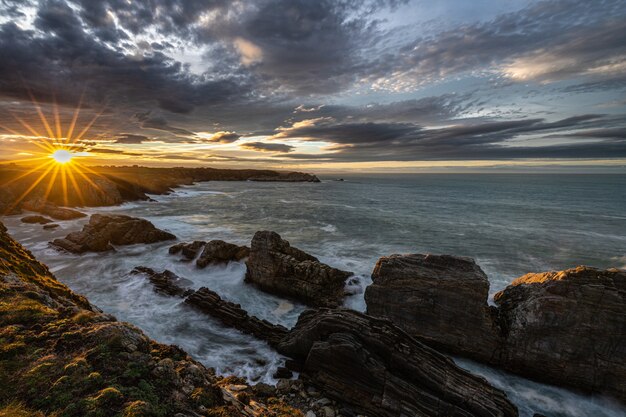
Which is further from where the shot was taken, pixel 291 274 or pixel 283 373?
pixel 291 274

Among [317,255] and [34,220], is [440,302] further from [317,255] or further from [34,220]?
[34,220]

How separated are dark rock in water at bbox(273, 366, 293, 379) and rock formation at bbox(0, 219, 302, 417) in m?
2.78

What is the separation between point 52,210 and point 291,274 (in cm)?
5219

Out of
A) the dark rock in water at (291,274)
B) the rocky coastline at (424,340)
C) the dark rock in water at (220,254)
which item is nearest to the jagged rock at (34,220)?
the dark rock in water at (220,254)

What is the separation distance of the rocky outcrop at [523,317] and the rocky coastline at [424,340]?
5cm

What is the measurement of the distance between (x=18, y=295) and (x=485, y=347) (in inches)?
822

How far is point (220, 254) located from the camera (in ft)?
88.6

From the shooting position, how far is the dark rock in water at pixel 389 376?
1048 cm

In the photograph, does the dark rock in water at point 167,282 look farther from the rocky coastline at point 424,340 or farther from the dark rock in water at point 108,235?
the dark rock in water at point 108,235

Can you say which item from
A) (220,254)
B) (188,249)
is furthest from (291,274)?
(188,249)

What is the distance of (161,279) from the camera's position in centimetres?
2317

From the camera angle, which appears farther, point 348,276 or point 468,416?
point 348,276

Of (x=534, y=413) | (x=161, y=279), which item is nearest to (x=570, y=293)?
(x=534, y=413)

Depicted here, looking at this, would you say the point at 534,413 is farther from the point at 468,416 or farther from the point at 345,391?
the point at 345,391
